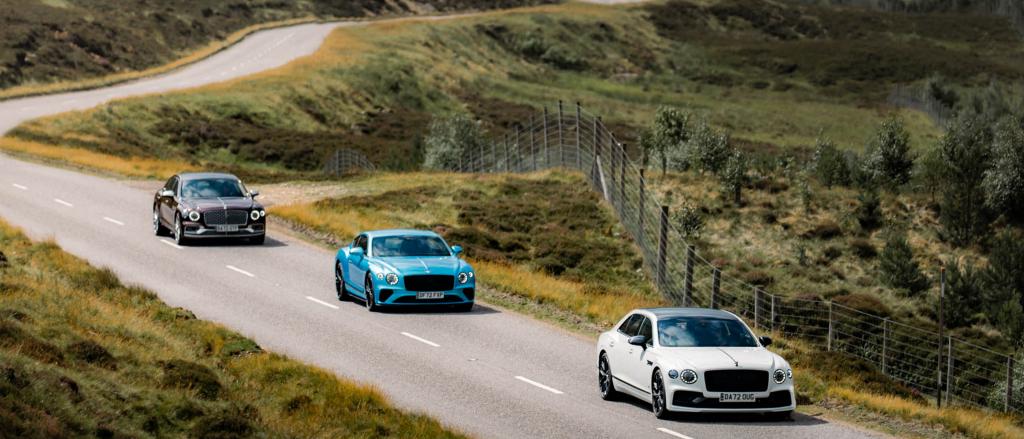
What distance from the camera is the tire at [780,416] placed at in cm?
1670

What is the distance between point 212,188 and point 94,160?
1910 centimetres

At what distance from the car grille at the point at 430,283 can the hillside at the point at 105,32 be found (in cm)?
6877

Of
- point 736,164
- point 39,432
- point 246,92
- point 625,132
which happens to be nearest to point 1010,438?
point 39,432

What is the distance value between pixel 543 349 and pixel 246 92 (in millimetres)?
65951

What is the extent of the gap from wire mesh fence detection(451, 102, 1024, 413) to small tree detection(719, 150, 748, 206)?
13.5 feet

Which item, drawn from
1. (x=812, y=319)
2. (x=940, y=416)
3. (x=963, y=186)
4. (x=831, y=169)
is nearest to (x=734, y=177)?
(x=963, y=186)

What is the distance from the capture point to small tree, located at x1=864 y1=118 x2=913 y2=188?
178ft

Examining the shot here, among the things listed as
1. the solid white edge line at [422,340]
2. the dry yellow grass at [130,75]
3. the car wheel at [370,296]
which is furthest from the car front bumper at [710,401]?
the dry yellow grass at [130,75]

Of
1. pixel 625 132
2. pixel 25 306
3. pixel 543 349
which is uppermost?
pixel 25 306

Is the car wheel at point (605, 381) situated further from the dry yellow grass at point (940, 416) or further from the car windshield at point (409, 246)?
the car windshield at point (409, 246)

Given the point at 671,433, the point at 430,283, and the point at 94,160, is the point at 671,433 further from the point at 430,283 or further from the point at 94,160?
the point at 94,160

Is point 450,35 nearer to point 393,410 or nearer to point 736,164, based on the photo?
point 736,164

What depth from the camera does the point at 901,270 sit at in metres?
40.4

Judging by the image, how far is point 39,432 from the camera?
11695 millimetres
